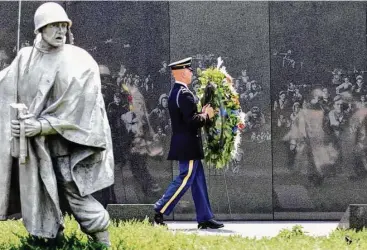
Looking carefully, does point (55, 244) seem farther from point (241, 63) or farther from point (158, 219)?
point (241, 63)

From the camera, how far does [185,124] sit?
541 inches

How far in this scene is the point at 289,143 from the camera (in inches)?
612

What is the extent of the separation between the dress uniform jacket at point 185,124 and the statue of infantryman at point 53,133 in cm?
381

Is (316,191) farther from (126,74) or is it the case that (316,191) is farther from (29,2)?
(29,2)

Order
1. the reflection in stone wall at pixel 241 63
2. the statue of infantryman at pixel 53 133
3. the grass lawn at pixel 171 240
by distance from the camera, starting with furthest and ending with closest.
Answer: the reflection in stone wall at pixel 241 63
the grass lawn at pixel 171 240
the statue of infantryman at pixel 53 133

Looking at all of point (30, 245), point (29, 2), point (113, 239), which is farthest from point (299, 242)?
point (29, 2)

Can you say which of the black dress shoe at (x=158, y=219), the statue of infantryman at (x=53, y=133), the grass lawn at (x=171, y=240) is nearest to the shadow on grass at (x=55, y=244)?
the grass lawn at (x=171, y=240)

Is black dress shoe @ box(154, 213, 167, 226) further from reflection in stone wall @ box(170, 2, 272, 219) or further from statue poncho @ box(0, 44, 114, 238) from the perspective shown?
statue poncho @ box(0, 44, 114, 238)

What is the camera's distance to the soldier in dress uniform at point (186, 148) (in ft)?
44.4

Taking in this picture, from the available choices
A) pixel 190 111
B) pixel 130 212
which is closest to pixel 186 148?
pixel 190 111

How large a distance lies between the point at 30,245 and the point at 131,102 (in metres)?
5.98

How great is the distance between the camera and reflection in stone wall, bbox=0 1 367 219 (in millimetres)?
15453

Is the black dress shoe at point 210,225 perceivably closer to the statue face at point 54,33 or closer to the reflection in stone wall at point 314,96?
the reflection in stone wall at point 314,96

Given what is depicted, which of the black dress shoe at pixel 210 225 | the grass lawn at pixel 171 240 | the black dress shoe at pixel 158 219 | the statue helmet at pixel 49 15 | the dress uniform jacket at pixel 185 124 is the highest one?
the statue helmet at pixel 49 15
